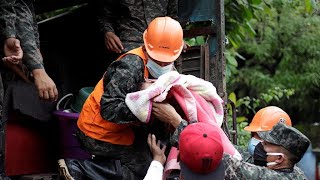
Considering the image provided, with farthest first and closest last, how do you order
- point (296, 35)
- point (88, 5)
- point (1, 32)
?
point (296, 35) < point (88, 5) < point (1, 32)

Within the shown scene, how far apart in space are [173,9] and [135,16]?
1.46 feet

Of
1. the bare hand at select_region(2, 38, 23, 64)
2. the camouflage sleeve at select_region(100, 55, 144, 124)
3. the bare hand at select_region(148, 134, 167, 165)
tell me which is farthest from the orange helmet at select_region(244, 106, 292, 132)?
the bare hand at select_region(2, 38, 23, 64)

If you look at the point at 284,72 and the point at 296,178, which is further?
the point at 284,72

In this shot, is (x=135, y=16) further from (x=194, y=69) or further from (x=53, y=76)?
(x=53, y=76)

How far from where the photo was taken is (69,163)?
14.9 feet

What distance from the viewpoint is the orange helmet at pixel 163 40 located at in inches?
173

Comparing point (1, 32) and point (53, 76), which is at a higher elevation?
point (1, 32)

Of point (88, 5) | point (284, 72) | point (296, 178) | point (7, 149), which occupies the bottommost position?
point (284, 72)

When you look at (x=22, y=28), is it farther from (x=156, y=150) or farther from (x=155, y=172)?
(x=155, y=172)

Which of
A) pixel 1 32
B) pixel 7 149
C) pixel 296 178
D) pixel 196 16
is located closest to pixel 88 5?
pixel 196 16

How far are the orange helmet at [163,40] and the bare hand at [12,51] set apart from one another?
91 centimetres

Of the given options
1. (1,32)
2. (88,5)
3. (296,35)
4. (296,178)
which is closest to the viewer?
(296,178)

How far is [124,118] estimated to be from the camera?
4.19m

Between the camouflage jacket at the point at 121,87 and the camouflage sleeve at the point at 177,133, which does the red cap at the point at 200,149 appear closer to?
the camouflage sleeve at the point at 177,133
